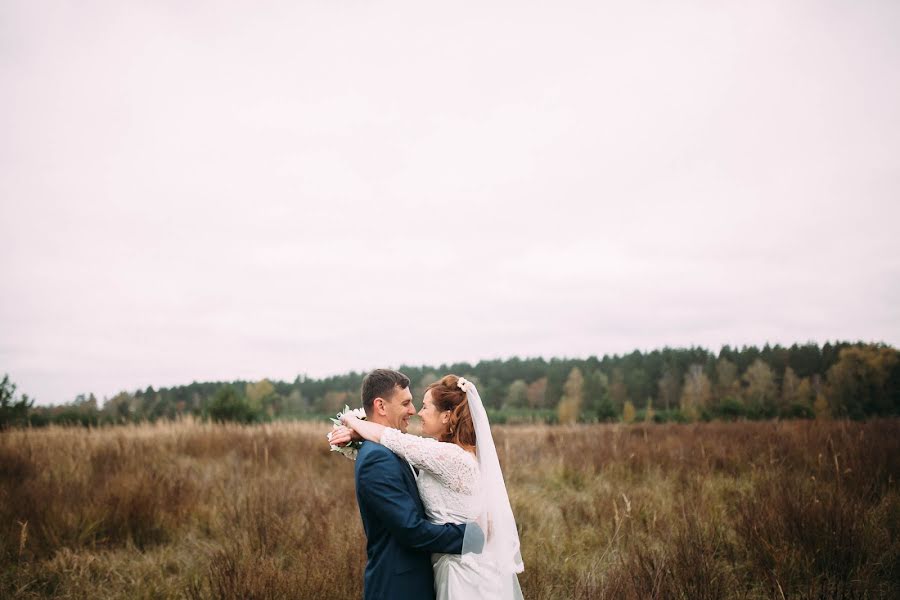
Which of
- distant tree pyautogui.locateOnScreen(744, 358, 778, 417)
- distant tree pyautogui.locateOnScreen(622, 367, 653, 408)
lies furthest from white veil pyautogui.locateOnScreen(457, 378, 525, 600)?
distant tree pyautogui.locateOnScreen(622, 367, 653, 408)

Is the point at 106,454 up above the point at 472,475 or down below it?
below

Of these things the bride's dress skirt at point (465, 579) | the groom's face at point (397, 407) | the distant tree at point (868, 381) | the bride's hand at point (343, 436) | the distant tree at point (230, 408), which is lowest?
the distant tree at point (868, 381)

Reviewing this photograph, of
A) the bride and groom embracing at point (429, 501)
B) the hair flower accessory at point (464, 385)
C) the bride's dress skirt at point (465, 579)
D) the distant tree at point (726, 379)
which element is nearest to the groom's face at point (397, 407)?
the bride and groom embracing at point (429, 501)

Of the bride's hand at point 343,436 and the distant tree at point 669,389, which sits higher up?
the bride's hand at point 343,436

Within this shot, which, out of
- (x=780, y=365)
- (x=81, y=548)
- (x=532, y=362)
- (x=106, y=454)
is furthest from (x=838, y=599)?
(x=532, y=362)

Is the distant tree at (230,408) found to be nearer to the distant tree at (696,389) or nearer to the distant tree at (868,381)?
the distant tree at (868,381)

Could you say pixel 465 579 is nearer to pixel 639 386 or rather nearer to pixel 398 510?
pixel 398 510

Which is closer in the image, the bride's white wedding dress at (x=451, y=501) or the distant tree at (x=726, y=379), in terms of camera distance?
the bride's white wedding dress at (x=451, y=501)

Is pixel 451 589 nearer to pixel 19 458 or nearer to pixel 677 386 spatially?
pixel 19 458

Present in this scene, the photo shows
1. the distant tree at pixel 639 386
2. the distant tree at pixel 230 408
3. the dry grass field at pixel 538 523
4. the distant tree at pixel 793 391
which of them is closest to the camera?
the dry grass field at pixel 538 523

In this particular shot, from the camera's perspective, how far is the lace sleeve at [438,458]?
7.75 ft

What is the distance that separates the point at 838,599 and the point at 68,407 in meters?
23.1

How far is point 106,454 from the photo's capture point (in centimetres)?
841

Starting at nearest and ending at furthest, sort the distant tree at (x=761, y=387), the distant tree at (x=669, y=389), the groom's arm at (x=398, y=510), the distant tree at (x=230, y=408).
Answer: the groom's arm at (x=398, y=510)
the distant tree at (x=230, y=408)
the distant tree at (x=761, y=387)
the distant tree at (x=669, y=389)
